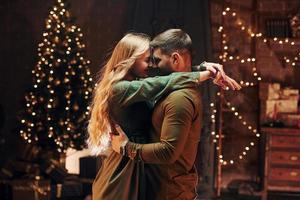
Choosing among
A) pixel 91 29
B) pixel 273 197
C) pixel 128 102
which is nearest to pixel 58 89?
pixel 91 29

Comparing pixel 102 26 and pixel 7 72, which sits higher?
pixel 102 26

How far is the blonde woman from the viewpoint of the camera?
2361 millimetres

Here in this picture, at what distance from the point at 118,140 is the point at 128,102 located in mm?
196

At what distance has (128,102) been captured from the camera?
7.83 feet

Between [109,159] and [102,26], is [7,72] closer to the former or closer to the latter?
[102,26]

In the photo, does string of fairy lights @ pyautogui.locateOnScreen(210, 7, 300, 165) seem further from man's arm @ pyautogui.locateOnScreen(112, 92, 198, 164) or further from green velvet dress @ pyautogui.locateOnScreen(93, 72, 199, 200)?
man's arm @ pyautogui.locateOnScreen(112, 92, 198, 164)

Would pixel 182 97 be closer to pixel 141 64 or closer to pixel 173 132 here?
pixel 173 132

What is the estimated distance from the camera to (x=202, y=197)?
18.5ft

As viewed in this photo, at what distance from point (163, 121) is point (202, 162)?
3.42 meters

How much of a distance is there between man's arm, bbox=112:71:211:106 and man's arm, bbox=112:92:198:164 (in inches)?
2.6

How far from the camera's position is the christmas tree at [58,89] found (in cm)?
520

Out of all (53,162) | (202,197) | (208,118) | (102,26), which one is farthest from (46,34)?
(202,197)

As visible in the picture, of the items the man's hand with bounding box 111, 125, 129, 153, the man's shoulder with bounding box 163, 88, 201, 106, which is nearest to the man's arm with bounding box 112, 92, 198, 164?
the man's shoulder with bounding box 163, 88, 201, 106

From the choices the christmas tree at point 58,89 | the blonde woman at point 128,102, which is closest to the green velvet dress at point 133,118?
the blonde woman at point 128,102
